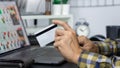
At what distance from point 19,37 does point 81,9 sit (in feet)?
4.37

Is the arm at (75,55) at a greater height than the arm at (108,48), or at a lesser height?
greater

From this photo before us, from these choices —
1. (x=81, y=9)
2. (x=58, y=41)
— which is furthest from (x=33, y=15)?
(x=58, y=41)

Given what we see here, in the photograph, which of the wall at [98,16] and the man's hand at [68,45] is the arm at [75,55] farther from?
the wall at [98,16]

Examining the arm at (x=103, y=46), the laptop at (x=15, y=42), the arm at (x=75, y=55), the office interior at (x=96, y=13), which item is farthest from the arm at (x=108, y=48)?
the office interior at (x=96, y=13)

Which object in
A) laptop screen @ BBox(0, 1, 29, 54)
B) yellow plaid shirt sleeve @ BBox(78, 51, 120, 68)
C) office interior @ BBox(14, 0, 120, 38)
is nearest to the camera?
yellow plaid shirt sleeve @ BBox(78, 51, 120, 68)

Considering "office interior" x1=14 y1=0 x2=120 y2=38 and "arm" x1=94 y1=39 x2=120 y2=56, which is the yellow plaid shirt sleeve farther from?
"office interior" x1=14 y1=0 x2=120 y2=38

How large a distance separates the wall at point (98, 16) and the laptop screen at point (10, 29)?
1256 millimetres

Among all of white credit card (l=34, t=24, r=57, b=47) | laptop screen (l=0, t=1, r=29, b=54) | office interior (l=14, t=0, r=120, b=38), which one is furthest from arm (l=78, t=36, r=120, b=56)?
office interior (l=14, t=0, r=120, b=38)

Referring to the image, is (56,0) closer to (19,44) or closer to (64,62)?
(19,44)

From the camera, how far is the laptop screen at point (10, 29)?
2.61 feet

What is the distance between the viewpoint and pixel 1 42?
2.52 feet

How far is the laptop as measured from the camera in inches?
28.8

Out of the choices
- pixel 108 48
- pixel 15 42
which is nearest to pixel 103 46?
pixel 108 48

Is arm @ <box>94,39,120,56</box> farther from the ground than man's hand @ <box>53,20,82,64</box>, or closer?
closer
